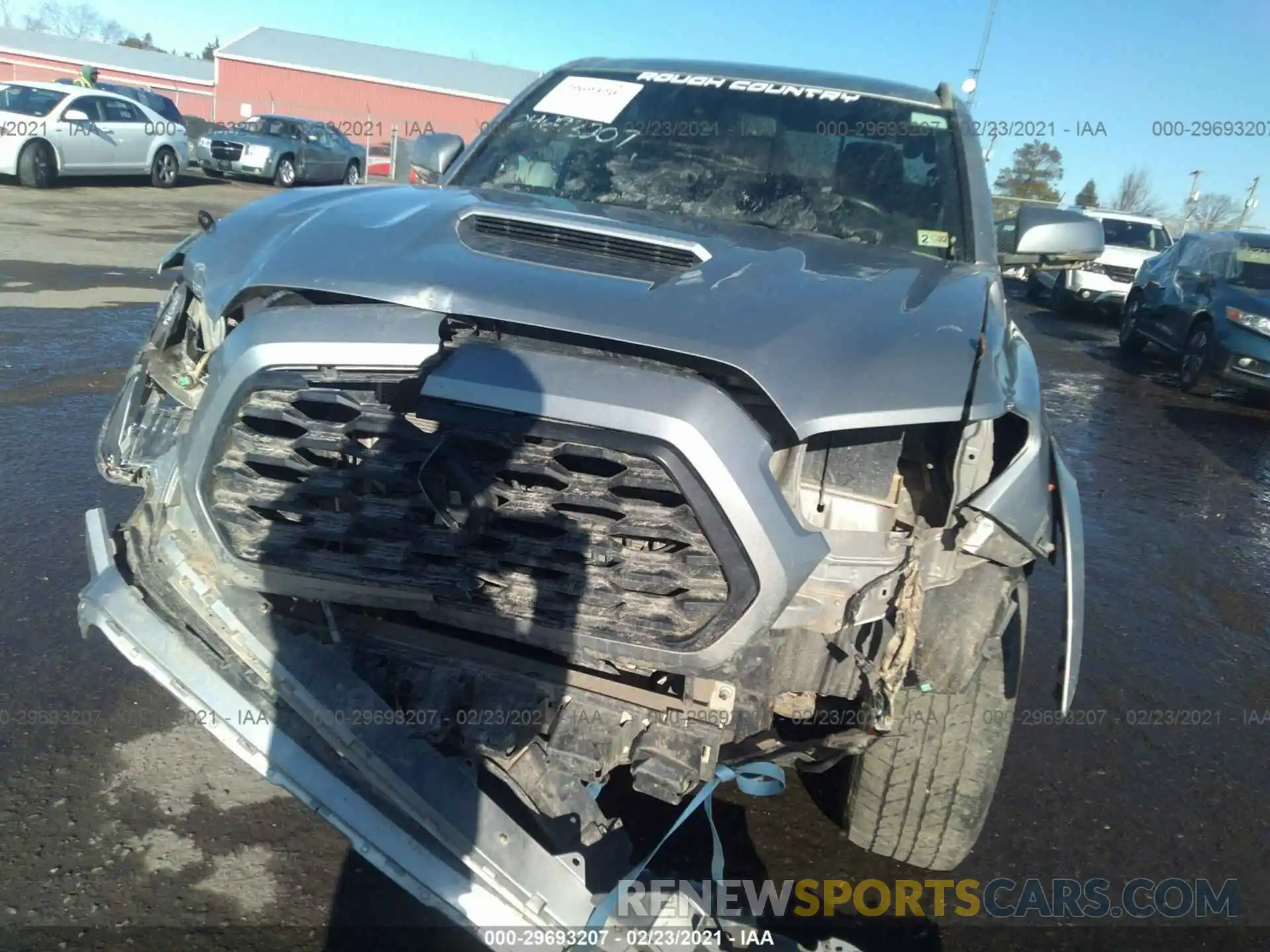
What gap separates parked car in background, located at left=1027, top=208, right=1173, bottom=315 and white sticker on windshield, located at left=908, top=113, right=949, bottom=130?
12.8 m

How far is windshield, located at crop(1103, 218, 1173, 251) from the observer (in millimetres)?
16422

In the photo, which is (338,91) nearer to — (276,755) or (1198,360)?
(1198,360)

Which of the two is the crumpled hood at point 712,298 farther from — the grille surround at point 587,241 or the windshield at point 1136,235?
the windshield at point 1136,235

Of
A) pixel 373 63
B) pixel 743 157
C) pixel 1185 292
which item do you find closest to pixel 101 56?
pixel 373 63

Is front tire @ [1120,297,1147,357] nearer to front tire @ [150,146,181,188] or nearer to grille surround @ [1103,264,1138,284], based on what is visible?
grille surround @ [1103,264,1138,284]

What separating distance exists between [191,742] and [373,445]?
1.74 metres

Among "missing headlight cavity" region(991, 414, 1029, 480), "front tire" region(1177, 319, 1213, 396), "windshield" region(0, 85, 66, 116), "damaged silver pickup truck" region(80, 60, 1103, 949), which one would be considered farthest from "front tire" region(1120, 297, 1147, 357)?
"windshield" region(0, 85, 66, 116)

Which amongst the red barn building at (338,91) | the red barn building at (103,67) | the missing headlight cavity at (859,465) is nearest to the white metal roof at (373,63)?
the red barn building at (338,91)

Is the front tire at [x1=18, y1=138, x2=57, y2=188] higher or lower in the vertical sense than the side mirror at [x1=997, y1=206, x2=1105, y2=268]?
lower

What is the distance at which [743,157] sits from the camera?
10.8 ft

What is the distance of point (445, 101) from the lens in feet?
141

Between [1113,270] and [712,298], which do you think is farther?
[1113,270]

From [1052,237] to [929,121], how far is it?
58cm

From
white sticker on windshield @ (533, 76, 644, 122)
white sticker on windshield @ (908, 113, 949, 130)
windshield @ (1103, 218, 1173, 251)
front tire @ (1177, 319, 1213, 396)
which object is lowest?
front tire @ (1177, 319, 1213, 396)
